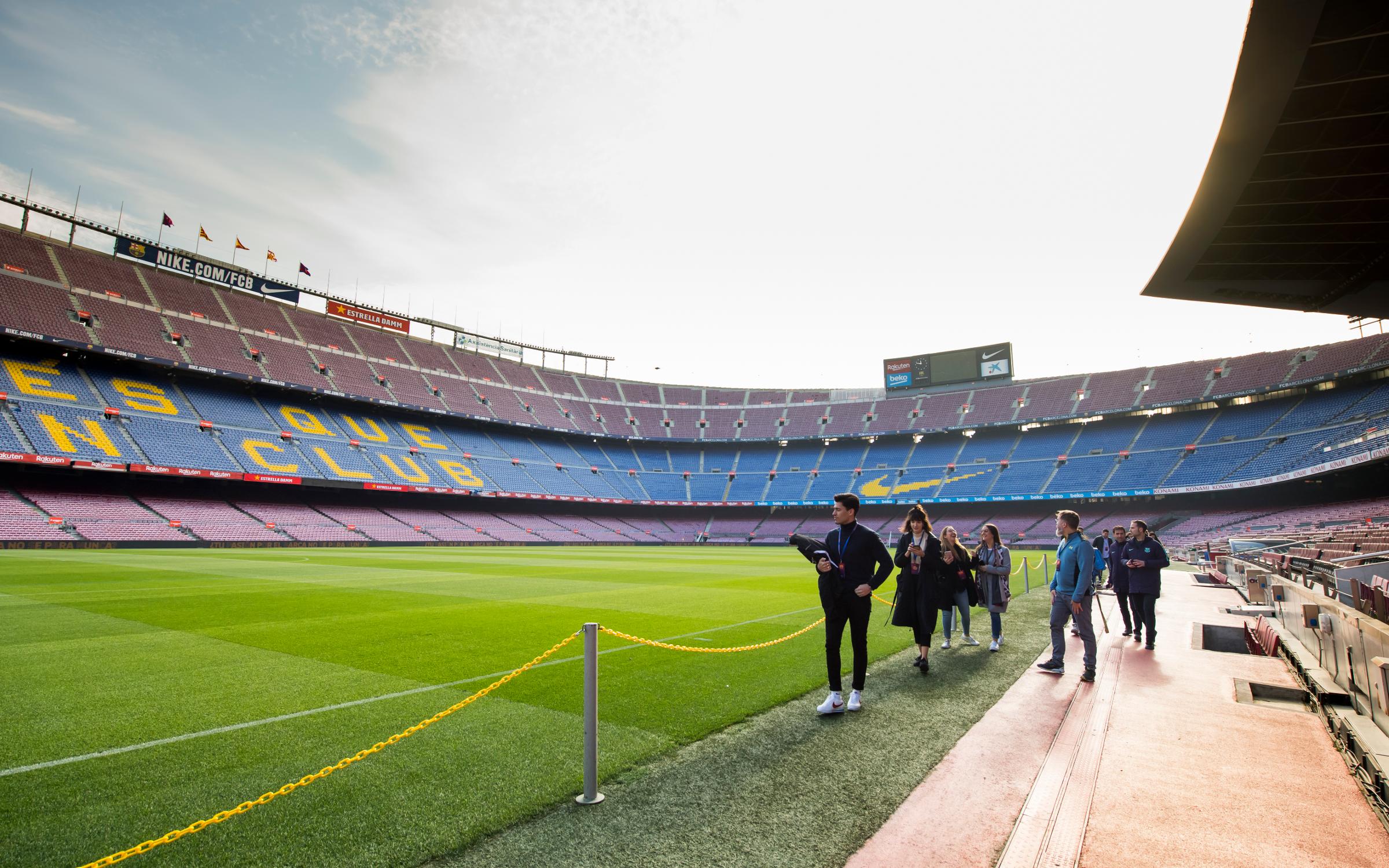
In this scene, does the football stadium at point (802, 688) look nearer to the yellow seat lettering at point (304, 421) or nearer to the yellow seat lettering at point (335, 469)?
the yellow seat lettering at point (335, 469)

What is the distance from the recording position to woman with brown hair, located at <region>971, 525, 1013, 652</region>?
8.46 meters

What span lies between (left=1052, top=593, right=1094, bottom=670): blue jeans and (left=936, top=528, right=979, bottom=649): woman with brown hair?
3.62 ft

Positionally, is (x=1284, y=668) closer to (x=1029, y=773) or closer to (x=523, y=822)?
(x=1029, y=773)

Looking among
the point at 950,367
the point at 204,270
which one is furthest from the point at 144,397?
the point at 950,367

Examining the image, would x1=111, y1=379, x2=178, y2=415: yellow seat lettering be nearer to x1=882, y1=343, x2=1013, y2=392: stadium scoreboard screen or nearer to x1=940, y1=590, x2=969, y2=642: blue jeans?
x1=940, y1=590, x2=969, y2=642: blue jeans

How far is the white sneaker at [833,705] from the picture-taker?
218 inches

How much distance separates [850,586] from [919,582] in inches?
77.1

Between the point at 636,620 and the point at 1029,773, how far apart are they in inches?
295

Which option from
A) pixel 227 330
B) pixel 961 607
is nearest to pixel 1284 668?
pixel 961 607

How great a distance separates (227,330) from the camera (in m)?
43.5

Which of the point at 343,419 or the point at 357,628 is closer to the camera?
the point at 357,628

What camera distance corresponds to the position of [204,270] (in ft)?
151

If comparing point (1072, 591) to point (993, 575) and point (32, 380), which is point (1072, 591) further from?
point (32, 380)

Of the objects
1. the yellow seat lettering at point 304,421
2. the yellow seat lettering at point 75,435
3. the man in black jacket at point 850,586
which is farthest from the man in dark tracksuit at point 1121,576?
the yellow seat lettering at point 304,421
